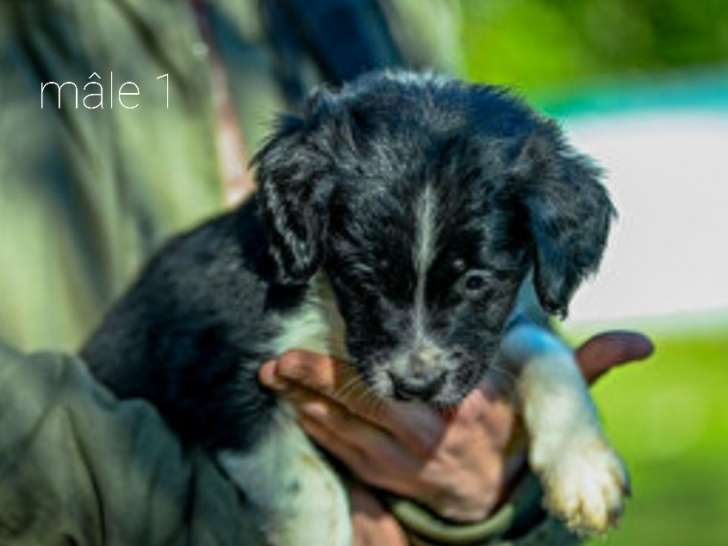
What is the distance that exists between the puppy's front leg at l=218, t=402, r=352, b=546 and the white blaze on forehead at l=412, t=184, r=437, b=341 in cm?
51

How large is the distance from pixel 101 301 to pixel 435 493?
3.65ft

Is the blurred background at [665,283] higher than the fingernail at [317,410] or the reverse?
the reverse

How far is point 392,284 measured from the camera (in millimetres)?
4051

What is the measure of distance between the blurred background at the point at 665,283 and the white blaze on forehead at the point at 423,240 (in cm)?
473

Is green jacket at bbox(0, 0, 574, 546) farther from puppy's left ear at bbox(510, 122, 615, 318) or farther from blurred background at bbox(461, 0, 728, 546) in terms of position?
blurred background at bbox(461, 0, 728, 546)

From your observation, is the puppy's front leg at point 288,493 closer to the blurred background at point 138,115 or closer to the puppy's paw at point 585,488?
the puppy's paw at point 585,488

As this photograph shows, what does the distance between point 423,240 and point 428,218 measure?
0.05m

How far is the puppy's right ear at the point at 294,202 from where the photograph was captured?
4203 millimetres

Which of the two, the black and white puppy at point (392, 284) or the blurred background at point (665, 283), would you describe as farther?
the blurred background at point (665, 283)

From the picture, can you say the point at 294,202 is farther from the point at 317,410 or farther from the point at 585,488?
the point at 585,488

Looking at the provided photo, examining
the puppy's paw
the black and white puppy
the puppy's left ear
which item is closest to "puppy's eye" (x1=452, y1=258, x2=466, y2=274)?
the black and white puppy

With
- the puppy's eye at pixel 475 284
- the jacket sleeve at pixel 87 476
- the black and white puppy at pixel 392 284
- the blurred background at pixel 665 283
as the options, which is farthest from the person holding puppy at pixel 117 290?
the blurred background at pixel 665 283

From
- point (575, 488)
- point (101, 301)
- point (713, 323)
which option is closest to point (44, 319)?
point (101, 301)

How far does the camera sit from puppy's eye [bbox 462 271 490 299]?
13.5 feet
